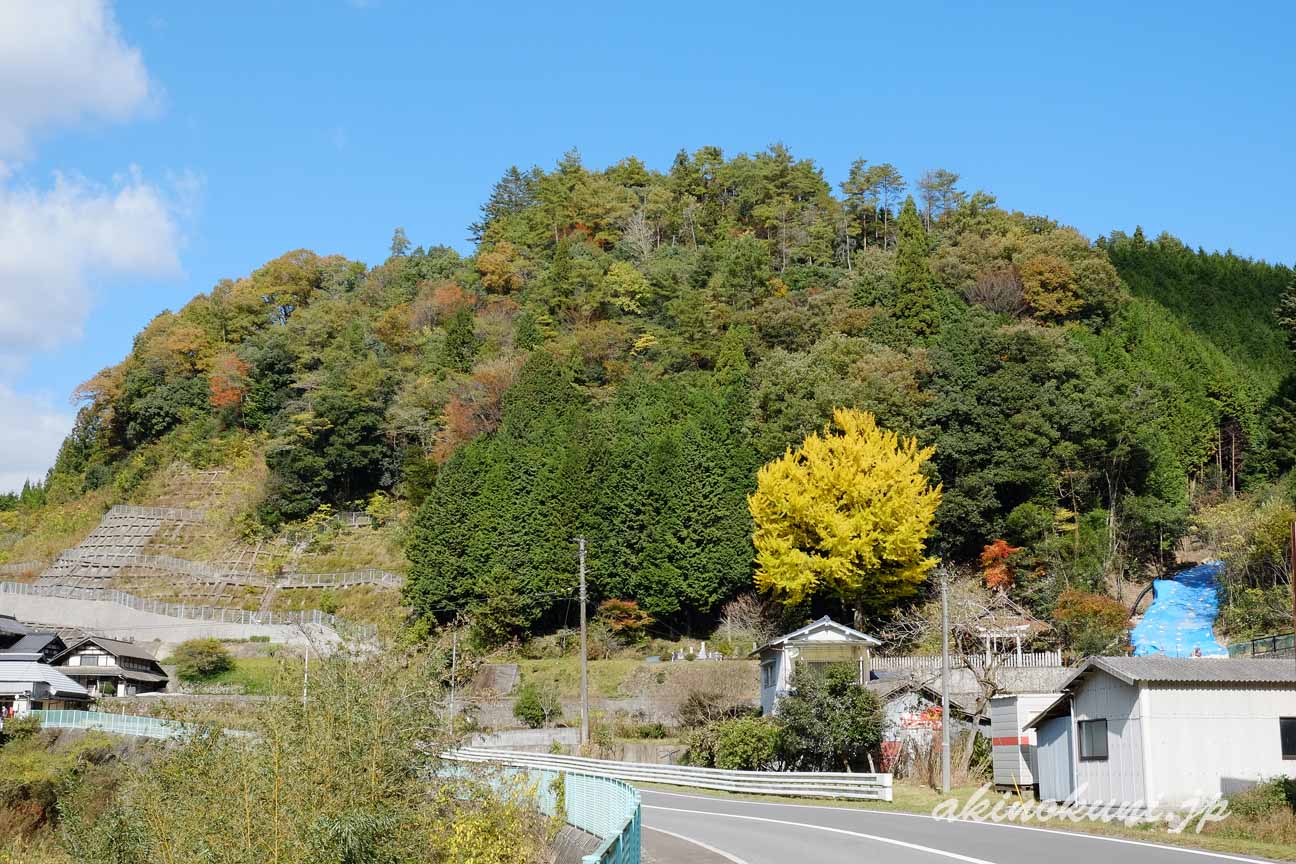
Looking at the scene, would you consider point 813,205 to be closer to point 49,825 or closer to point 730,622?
point 730,622

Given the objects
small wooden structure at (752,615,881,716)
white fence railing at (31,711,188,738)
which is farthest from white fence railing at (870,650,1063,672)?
white fence railing at (31,711,188,738)

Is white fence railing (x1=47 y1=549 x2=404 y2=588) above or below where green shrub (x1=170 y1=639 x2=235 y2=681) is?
above

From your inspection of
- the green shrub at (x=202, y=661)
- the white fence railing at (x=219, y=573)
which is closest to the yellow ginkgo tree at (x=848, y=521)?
the white fence railing at (x=219, y=573)

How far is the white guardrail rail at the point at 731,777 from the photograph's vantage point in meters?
26.0

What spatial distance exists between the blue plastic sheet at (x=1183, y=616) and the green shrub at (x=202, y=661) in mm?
38380

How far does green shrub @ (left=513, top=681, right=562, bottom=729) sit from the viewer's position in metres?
44.3

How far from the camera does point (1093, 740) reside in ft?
73.8

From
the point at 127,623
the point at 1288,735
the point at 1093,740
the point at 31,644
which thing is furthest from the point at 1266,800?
the point at 127,623

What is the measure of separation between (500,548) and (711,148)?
159 feet

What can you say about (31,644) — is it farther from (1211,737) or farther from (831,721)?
(1211,737)

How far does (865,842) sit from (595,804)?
154 inches

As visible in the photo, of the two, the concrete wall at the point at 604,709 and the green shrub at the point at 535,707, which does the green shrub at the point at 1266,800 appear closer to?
the concrete wall at the point at 604,709

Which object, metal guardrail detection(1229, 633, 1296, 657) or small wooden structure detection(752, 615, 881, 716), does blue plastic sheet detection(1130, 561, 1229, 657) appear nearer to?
metal guardrail detection(1229, 633, 1296, 657)

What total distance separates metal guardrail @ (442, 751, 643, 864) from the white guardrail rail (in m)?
1.32
